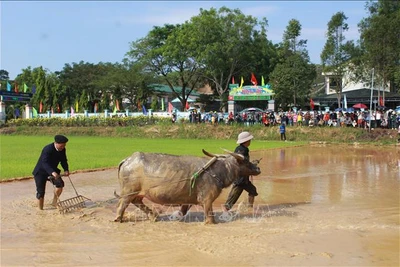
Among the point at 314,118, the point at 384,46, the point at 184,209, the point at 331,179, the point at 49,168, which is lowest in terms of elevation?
the point at 331,179

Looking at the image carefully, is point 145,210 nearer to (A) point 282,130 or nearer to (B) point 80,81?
(A) point 282,130

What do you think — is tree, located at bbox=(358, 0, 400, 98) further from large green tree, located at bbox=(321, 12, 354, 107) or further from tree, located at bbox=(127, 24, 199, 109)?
tree, located at bbox=(127, 24, 199, 109)

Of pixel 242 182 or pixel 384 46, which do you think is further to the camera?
pixel 384 46

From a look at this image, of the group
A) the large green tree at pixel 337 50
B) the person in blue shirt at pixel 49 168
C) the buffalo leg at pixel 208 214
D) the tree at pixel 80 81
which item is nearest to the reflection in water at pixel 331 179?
the buffalo leg at pixel 208 214

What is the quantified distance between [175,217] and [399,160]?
534 inches

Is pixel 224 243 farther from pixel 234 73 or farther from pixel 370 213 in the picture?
pixel 234 73

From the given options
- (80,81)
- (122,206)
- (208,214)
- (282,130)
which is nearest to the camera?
(208,214)

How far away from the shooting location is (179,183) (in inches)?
299

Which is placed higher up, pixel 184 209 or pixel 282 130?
pixel 282 130

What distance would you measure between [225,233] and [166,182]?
4.50ft

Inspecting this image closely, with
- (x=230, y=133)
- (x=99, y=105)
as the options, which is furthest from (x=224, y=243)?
(x=99, y=105)

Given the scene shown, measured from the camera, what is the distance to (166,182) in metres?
7.56

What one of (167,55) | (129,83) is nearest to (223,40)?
(167,55)

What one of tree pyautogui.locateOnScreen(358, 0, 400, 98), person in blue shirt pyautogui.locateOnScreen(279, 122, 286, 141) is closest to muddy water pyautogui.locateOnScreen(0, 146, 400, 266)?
person in blue shirt pyautogui.locateOnScreen(279, 122, 286, 141)
